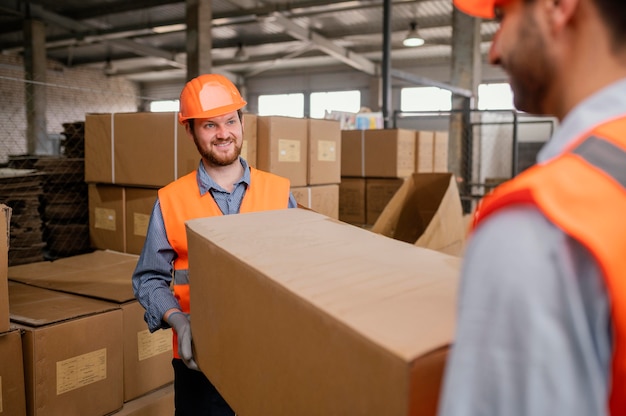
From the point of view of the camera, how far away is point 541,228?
1.58ft

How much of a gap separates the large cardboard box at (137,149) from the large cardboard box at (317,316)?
163 centimetres

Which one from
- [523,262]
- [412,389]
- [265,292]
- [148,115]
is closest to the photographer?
[523,262]

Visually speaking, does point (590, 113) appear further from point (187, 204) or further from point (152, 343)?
point (152, 343)

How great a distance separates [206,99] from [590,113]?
180 cm

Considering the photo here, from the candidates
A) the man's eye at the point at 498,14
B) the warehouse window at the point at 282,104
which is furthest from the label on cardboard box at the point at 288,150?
the warehouse window at the point at 282,104

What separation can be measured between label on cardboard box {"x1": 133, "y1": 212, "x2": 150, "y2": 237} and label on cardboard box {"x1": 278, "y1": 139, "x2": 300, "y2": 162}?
88 centimetres

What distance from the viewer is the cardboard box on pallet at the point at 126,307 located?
92.0 inches

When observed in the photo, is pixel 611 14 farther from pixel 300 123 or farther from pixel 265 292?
pixel 300 123

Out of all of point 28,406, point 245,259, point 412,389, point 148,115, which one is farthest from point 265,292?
point 148,115

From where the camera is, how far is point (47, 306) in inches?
86.4

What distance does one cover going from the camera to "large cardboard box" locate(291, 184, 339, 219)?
348cm

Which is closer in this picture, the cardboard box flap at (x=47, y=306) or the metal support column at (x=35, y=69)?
the cardboard box flap at (x=47, y=306)

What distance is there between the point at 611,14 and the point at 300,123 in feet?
9.58

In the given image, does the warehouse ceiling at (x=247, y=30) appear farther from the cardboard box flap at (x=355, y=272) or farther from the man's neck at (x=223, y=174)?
the cardboard box flap at (x=355, y=272)
